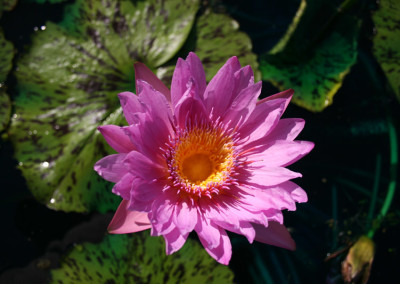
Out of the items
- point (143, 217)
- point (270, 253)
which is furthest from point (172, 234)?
point (270, 253)

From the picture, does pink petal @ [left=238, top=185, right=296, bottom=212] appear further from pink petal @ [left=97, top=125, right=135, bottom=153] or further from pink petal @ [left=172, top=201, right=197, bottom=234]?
pink petal @ [left=97, top=125, right=135, bottom=153]

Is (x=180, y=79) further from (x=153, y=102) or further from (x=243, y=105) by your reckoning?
(x=243, y=105)

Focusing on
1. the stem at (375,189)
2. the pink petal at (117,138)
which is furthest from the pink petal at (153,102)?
the stem at (375,189)

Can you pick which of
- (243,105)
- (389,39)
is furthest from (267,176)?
(389,39)

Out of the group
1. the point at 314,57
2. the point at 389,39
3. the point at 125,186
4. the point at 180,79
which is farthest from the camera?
the point at 314,57

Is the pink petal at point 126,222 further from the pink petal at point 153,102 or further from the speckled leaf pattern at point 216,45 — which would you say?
the speckled leaf pattern at point 216,45

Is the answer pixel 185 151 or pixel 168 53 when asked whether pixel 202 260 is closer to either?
pixel 185 151
